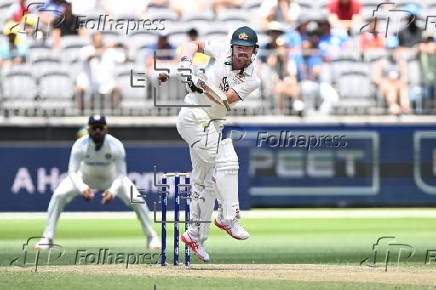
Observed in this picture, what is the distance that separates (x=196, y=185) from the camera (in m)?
11.2

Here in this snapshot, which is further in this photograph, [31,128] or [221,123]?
[31,128]

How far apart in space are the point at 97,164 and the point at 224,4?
851cm

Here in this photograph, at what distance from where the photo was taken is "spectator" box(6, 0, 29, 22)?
21344 mm

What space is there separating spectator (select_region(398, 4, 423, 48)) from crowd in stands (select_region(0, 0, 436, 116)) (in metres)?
0.02

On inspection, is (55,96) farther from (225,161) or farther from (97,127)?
(225,161)

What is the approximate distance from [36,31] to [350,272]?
438 inches

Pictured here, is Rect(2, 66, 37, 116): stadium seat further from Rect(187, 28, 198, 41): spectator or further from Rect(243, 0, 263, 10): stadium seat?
Rect(243, 0, 263, 10): stadium seat

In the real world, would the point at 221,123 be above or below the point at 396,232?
above

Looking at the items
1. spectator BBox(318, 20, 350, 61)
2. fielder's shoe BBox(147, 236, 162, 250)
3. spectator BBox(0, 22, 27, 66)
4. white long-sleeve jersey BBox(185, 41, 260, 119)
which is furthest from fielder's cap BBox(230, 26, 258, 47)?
spectator BBox(0, 22, 27, 66)

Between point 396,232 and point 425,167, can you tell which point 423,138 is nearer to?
point 425,167

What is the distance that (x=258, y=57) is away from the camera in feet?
69.9

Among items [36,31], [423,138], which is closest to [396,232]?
[423,138]
